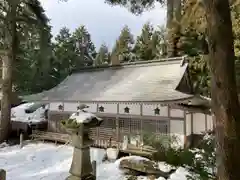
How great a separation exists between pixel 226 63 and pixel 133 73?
11776mm

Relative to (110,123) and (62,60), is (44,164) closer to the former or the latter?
(110,123)

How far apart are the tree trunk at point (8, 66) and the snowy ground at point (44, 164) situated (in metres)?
2.10

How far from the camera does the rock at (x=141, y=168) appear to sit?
8.22 meters

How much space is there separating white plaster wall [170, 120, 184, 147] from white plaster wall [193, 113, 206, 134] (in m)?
1.41

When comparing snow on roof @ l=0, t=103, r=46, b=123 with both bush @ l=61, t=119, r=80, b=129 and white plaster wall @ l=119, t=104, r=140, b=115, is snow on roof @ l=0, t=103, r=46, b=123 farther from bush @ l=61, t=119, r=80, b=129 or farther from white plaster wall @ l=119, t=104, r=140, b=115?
bush @ l=61, t=119, r=80, b=129

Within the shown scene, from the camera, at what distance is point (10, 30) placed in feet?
49.3

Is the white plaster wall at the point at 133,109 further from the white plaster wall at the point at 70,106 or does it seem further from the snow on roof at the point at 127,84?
the white plaster wall at the point at 70,106

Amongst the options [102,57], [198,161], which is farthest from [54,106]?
[102,57]

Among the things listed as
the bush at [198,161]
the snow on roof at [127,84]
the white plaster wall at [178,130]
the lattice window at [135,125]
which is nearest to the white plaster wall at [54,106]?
the snow on roof at [127,84]

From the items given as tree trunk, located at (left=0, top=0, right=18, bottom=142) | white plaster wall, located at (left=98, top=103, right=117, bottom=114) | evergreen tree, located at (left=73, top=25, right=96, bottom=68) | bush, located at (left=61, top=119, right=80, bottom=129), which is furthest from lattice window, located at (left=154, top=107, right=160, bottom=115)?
evergreen tree, located at (left=73, top=25, right=96, bottom=68)

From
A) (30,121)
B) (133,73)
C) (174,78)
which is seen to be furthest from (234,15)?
(30,121)

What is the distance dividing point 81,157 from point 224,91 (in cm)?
267

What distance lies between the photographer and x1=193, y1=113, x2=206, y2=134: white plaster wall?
1225 cm

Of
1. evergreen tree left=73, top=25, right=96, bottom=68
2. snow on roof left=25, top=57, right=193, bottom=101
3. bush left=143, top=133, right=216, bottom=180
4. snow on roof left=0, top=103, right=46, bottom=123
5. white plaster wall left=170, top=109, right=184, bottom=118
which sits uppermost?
evergreen tree left=73, top=25, right=96, bottom=68
